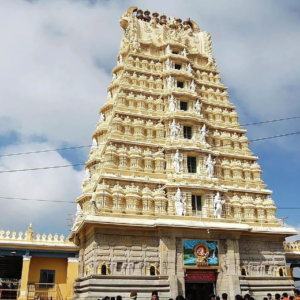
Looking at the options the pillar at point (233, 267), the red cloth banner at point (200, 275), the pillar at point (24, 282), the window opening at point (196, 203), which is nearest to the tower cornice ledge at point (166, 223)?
the pillar at point (233, 267)

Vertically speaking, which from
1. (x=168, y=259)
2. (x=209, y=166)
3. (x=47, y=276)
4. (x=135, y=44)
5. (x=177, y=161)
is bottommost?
(x=47, y=276)

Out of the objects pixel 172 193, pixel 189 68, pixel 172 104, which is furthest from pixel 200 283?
pixel 189 68

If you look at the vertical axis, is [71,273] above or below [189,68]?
below

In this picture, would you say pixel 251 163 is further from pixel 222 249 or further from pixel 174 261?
pixel 174 261

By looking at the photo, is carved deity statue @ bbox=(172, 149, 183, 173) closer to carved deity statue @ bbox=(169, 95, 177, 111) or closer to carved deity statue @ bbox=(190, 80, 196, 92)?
carved deity statue @ bbox=(169, 95, 177, 111)

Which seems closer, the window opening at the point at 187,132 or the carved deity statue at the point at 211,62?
the window opening at the point at 187,132

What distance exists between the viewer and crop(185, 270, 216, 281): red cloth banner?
73.7 feet

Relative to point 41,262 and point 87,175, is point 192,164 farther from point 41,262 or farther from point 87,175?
point 41,262

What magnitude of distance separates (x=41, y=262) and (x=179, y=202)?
492 inches

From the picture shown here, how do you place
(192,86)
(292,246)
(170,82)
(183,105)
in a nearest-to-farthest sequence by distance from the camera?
(183,105) < (170,82) < (192,86) < (292,246)

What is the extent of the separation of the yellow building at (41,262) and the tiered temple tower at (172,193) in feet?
5.44

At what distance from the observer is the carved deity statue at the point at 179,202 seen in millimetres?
24023

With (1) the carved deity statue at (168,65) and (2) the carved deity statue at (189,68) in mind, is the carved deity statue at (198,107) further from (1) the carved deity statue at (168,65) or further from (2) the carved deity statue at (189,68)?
(1) the carved deity statue at (168,65)

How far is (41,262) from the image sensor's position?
28281 mm
